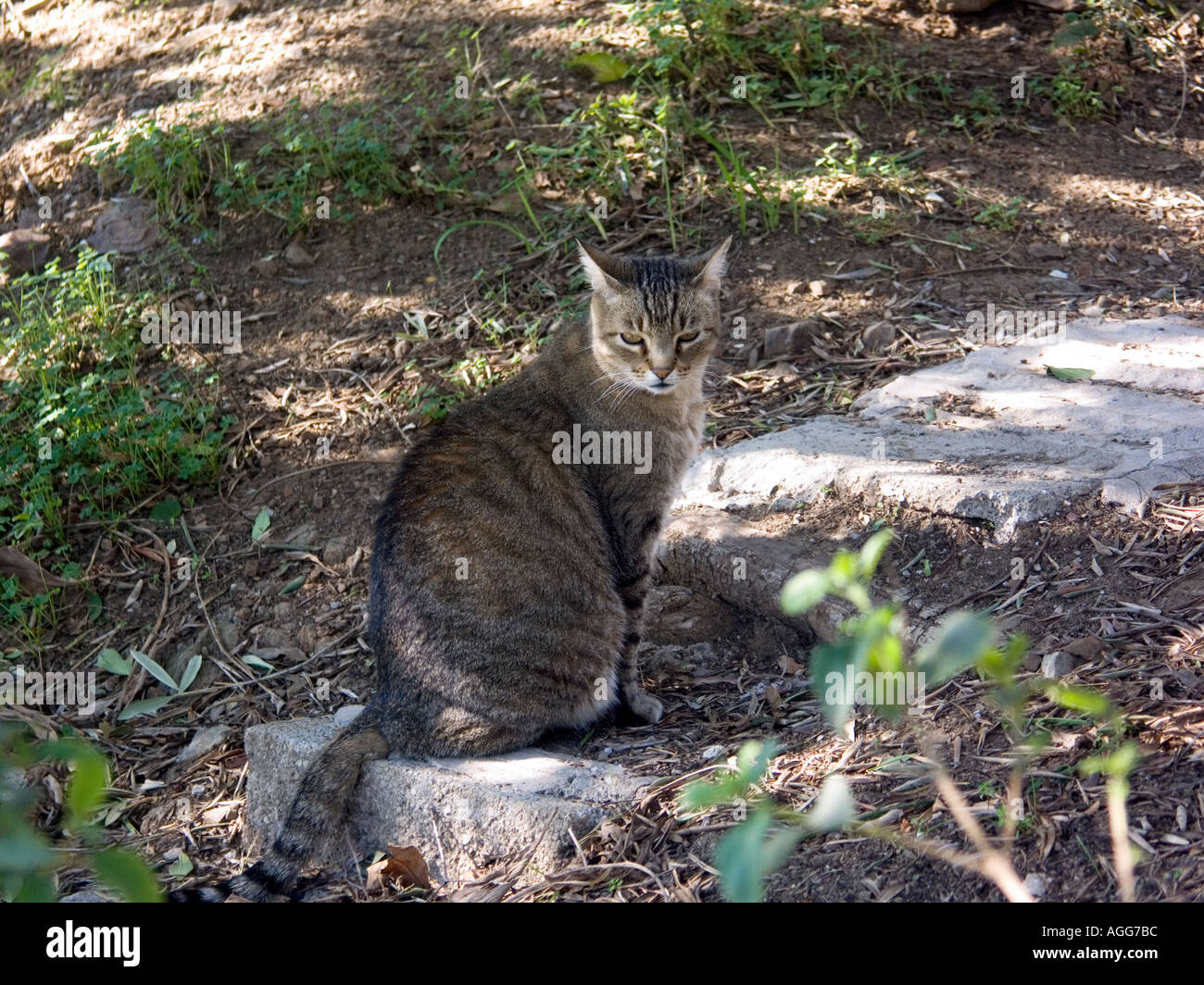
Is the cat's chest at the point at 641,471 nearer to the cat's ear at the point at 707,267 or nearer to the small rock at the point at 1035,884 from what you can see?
the cat's ear at the point at 707,267

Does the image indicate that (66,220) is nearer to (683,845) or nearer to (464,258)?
(464,258)

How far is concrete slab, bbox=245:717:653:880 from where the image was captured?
3.36 metres

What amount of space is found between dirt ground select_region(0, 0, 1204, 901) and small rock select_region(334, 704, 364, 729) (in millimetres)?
316

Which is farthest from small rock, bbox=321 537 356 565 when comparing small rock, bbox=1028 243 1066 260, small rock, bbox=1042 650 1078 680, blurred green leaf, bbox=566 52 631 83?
small rock, bbox=1028 243 1066 260

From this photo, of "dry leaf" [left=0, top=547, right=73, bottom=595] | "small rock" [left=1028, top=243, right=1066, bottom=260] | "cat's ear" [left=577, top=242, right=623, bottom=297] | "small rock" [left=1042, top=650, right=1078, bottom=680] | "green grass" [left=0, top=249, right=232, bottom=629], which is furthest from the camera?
"small rock" [left=1028, top=243, right=1066, bottom=260]

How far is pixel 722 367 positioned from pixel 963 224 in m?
1.77

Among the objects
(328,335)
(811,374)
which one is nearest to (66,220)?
(328,335)

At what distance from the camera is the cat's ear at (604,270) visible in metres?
4.48

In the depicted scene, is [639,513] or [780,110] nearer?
[639,513]

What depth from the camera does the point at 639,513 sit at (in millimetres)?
4328

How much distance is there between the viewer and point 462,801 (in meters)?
3.55
